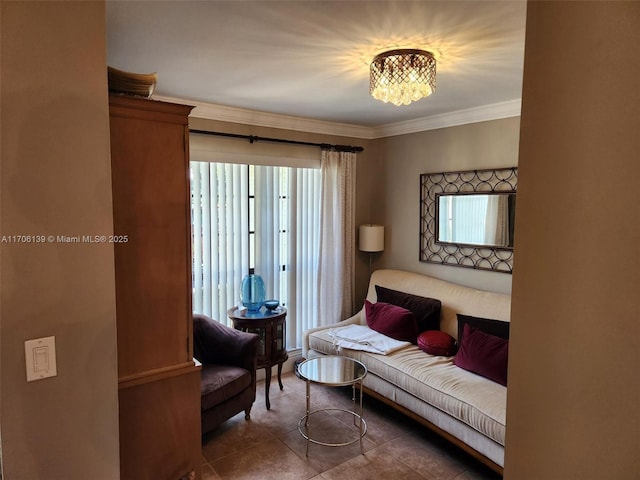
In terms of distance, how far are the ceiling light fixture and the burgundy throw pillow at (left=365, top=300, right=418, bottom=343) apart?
1986 mm

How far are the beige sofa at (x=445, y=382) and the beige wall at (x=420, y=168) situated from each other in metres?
0.17

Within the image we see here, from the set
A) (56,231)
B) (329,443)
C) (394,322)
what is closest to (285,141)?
(394,322)

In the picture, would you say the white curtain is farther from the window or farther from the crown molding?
the crown molding

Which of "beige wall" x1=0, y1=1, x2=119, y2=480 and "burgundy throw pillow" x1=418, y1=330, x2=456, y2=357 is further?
"burgundy throw pillow" x1=418, y1=330, x2=456, y2=357

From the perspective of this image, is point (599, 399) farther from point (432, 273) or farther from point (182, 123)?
point (432, 273)

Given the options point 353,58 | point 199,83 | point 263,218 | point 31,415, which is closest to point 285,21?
point 353,58

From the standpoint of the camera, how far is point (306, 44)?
6.84ft

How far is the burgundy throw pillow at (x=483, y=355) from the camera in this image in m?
2.80

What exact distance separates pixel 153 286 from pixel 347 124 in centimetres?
314

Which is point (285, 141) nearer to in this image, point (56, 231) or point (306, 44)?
point (306, 44)

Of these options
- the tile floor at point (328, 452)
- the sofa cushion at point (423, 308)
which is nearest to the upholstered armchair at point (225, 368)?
the tile floor at point (328, 452)

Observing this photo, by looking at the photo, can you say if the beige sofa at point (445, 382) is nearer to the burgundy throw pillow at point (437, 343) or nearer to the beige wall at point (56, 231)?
the burgundy throw pillow at point (437, 343)

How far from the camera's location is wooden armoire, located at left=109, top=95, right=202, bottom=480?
5.26 feet

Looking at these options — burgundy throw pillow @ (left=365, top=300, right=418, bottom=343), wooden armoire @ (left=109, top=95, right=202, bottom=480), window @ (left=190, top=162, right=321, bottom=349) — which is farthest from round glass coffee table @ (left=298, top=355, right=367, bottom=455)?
wooden armoire @ (left=109, top=95, right=202, bottom=480)
